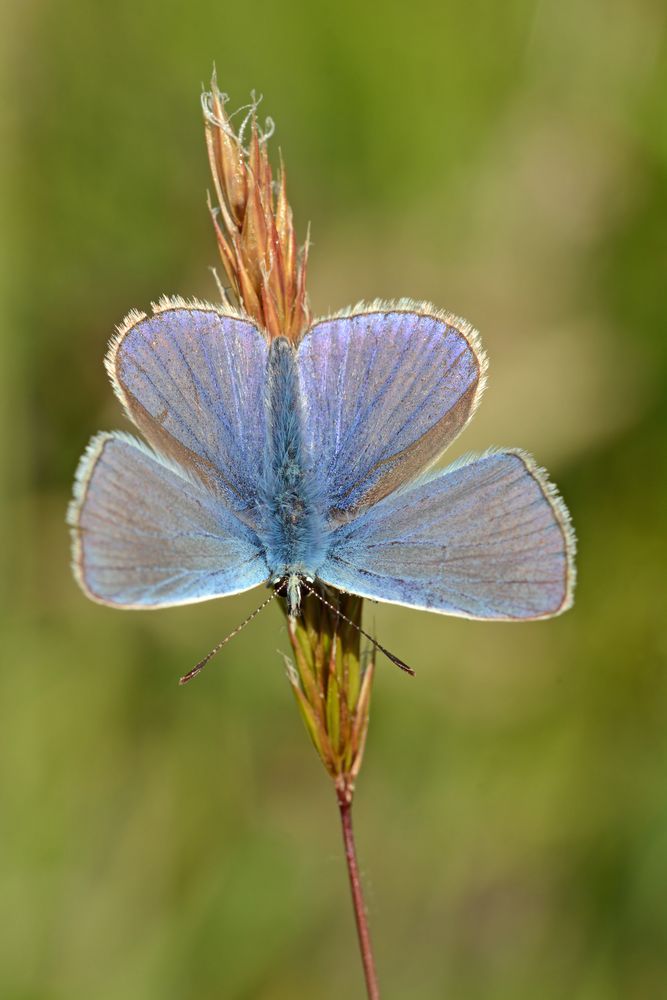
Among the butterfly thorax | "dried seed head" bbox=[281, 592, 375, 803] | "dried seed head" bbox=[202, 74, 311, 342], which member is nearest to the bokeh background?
the butterfly thorax

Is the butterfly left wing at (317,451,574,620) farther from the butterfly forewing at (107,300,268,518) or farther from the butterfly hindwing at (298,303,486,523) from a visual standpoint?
the butterfly forewing at (107,300,268,518)

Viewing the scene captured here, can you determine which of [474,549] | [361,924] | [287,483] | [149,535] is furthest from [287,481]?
[361,924]

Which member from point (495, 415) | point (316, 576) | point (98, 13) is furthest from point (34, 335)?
point (316, 576)

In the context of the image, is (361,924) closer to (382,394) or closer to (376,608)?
(382,394)

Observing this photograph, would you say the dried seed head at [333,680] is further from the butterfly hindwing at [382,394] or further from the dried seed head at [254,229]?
the dried seed head at [254,229]

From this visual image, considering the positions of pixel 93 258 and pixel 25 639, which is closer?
pixel 25 639

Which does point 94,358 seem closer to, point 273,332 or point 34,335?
point 34,335
